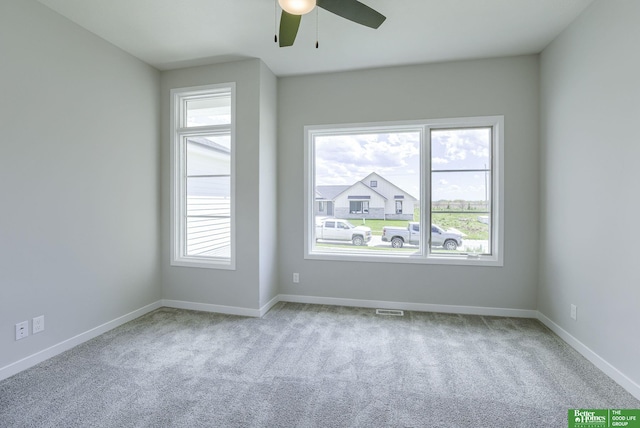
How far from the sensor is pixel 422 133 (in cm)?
364

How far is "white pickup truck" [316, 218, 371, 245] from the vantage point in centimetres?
391

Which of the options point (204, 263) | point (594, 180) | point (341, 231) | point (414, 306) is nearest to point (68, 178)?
point (204, 263)

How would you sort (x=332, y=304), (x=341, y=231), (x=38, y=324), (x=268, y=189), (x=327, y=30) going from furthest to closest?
A: (x=341, y=231) → (x=332, y=304) → (x=268, y=189) → (x=327, y=30) → (x=38, y=324)

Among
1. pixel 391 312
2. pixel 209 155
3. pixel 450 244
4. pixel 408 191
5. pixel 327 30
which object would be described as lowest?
pixel 391 312

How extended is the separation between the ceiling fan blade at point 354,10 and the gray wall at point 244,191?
1.58m

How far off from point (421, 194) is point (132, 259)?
11.3 feet

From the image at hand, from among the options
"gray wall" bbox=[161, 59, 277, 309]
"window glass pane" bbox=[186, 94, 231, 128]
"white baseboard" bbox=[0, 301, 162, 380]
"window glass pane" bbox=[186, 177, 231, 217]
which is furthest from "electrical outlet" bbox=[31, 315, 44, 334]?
"window glass pane" bbox=[186, 94, 231, 128]

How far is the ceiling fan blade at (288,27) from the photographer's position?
2102mm

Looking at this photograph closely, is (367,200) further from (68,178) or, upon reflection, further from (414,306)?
(68,178)

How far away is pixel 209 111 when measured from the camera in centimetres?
375

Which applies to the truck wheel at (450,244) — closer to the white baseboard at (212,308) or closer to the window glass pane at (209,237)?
the white baseboard at (212,308)

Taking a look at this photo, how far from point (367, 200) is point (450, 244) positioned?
1139 millimetres

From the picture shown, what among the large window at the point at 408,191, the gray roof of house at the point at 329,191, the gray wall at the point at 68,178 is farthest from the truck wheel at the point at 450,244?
the gray wall at the point at 68,178

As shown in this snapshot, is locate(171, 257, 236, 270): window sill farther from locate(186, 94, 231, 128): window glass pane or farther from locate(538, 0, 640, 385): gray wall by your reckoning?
locate(538, 0, 640, 385): gray wall
